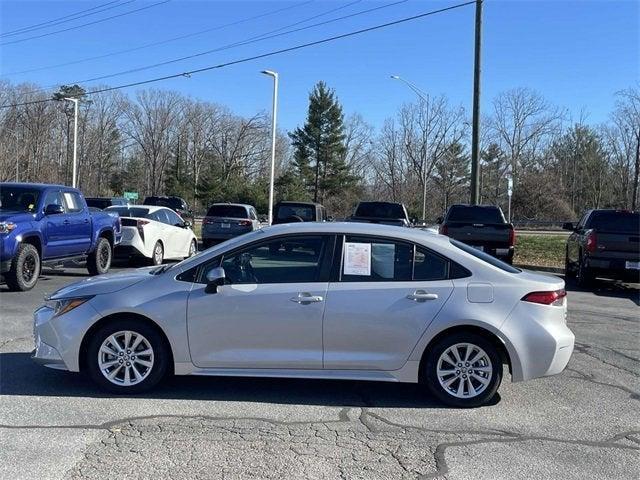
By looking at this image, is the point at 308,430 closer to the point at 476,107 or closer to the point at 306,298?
the point at 306,298

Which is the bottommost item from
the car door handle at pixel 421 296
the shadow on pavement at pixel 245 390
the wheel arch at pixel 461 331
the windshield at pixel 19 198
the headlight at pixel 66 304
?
the shadow on pavement at pixel 245 390

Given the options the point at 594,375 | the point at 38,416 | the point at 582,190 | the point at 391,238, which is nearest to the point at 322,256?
the point at 391,238

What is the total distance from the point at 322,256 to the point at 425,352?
122 cm

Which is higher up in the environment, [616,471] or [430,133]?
[430,133]

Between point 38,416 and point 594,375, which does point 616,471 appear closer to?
point 594,375

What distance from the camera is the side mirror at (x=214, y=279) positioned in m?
5.54

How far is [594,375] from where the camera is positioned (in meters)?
6.88

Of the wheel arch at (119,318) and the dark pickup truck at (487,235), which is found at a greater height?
the dark pickup truck at (487,235)

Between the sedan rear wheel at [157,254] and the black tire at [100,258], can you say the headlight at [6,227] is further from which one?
the sedan rear wheel at [157,254]

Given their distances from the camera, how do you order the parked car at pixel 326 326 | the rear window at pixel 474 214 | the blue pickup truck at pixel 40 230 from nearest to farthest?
the parked car at pixel 326 326 < the blue pickup truck at pixel 40 230 < the rear window at pixel 474 214

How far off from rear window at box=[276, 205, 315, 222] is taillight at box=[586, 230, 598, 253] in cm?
955

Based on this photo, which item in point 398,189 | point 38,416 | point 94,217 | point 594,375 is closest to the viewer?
point 38,416

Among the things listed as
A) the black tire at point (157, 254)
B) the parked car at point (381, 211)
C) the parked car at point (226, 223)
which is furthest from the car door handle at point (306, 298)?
the parked car at point (226, 223)

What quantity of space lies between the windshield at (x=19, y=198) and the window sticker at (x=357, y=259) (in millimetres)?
8140
